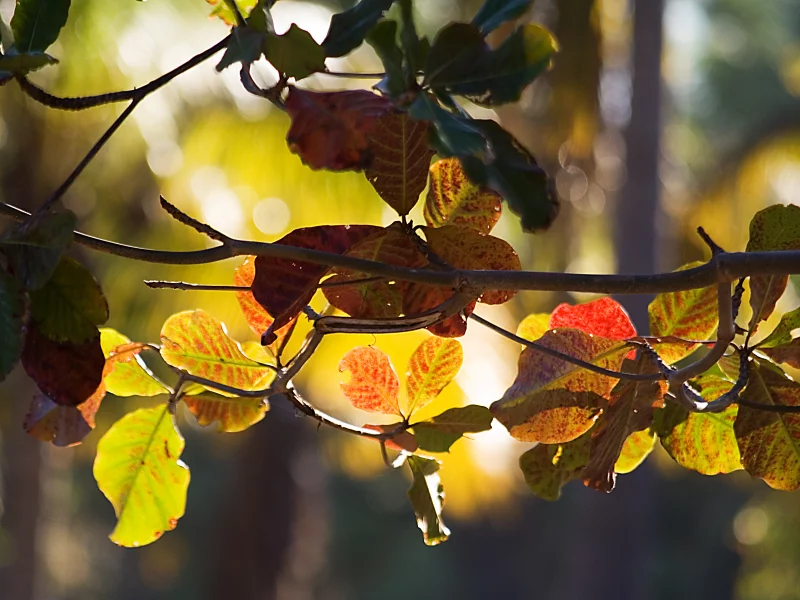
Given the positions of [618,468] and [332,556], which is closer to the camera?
[618,468]

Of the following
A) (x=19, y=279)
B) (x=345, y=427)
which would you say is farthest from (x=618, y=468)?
(x=19, y=279)

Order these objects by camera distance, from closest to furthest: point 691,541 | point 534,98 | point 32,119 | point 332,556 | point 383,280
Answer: point 383,280, point 32,119, point 534,98, point 691,541, point 332,556

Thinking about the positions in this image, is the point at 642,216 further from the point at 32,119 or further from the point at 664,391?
the point at 664,391

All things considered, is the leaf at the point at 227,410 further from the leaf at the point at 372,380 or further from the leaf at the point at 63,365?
the leaf at the point at 63,365

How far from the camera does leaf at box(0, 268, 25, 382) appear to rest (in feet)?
1.61

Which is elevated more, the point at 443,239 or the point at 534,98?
the point at 534,98

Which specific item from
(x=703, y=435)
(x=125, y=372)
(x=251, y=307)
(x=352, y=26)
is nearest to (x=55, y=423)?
(x=125, y=372)

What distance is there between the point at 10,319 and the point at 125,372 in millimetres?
256

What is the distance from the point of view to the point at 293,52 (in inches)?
A: 21.0

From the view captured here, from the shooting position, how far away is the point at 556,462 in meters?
0.71

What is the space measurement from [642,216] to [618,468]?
5394 mm

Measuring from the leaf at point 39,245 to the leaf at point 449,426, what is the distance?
0.30 meters

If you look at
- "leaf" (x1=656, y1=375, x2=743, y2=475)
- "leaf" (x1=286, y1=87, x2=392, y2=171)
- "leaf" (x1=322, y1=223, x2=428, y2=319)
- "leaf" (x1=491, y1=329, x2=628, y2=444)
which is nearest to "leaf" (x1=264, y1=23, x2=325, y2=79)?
"leaf" (x1=286, y1=87, x2=392, y2=171)

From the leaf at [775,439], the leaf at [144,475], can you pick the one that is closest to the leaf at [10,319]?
the leaf at [144,475]
